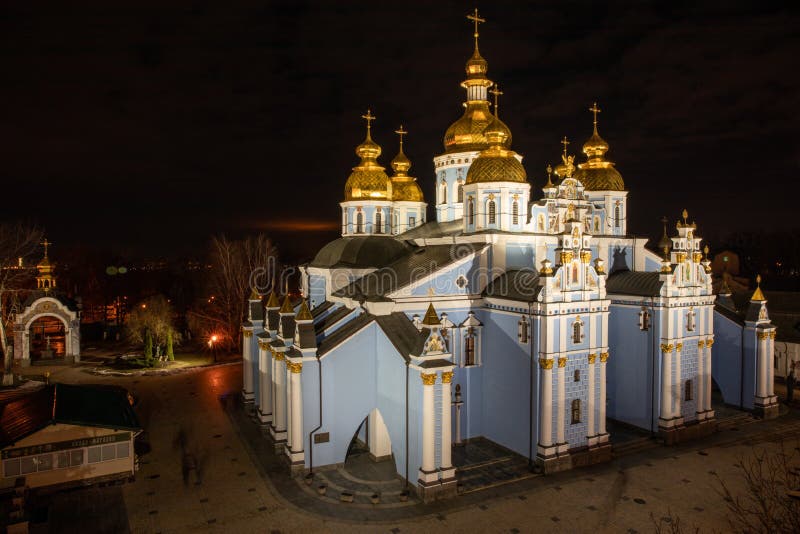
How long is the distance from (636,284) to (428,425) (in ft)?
32.3

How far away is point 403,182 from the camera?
85.5 ft

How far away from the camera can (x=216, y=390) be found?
25.4 metres

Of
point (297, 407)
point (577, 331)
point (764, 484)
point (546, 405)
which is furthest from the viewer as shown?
point (577, 331)

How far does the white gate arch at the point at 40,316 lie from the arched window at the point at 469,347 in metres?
24.4

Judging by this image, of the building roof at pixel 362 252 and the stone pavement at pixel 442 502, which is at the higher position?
the building roof at pixel 362 252

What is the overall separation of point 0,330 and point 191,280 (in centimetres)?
2572

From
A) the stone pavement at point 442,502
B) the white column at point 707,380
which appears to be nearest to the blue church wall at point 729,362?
the stone pavement at point 442,502

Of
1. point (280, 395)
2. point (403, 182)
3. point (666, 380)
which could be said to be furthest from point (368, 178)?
point (666, 380)

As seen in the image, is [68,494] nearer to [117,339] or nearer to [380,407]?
[380,407]

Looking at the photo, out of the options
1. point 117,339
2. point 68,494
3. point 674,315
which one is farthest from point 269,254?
point 674,315

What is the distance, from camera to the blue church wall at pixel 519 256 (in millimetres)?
18797

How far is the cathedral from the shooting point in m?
15.7

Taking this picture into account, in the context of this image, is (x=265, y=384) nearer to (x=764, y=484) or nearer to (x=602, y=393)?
(x=602, y=393)

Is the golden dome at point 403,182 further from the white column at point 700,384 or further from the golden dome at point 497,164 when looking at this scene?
the white column at point 700,384
